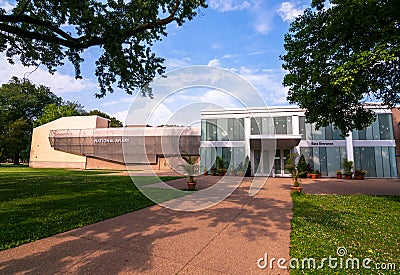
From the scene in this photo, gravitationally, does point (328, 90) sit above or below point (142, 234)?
above

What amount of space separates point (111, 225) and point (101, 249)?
1.60m

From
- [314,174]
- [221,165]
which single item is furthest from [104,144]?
[314,174]

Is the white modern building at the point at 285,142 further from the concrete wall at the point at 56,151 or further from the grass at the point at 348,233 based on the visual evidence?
the concrete wall at the point at 56,151

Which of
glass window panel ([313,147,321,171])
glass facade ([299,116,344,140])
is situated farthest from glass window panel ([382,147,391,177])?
glass window panel ([313,147,321,171])

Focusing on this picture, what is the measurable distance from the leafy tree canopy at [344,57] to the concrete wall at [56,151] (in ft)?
120

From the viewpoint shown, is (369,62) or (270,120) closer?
(369,62)

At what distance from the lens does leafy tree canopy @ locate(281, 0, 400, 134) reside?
267 inches

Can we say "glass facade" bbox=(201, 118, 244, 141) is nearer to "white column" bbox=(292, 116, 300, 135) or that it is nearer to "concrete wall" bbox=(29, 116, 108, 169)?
"white column" bbox=(292, 116, 300, 135)

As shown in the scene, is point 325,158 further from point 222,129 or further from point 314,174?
point 222,129

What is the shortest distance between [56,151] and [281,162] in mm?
38054

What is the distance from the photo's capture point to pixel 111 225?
18.0 feet

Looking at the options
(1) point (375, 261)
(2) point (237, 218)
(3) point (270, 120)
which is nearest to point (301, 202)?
(2) point (237, 218)

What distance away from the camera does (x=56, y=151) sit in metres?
39.4

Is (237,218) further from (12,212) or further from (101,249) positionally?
(12,212)
